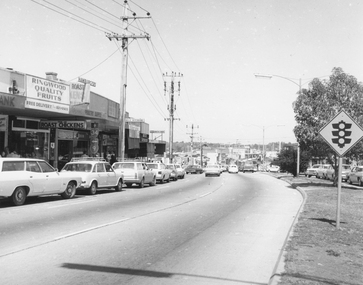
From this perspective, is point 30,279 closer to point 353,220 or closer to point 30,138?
point 353,220

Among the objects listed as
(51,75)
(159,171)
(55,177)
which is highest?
(51,75)

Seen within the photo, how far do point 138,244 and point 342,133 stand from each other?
5.55m

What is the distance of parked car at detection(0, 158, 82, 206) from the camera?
13906 millimetres

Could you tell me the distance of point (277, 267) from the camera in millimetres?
6453

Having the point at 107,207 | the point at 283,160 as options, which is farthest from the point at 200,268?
the point at 283,160

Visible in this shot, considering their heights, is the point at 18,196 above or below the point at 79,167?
below

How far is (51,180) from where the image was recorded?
16.0 meters

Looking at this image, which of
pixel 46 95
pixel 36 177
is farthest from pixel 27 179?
pixel 46 95

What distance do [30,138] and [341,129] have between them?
68.4ft

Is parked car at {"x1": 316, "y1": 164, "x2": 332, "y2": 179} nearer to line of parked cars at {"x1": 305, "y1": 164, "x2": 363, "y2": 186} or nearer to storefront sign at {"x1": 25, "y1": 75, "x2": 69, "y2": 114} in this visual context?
line of parked cars at {"x1": 305, "y1": 164, "x2": 363, "y2": 186}

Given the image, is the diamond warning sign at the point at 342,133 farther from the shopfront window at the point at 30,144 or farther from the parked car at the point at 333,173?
the parked car at the point at 333,173

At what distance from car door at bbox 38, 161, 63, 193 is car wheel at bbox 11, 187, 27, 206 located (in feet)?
3.64

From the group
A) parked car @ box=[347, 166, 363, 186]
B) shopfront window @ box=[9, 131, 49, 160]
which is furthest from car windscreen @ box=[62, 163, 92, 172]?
parked car @ box=[347, 166, 363, 186]

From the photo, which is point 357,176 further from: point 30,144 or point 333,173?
point 30,144
